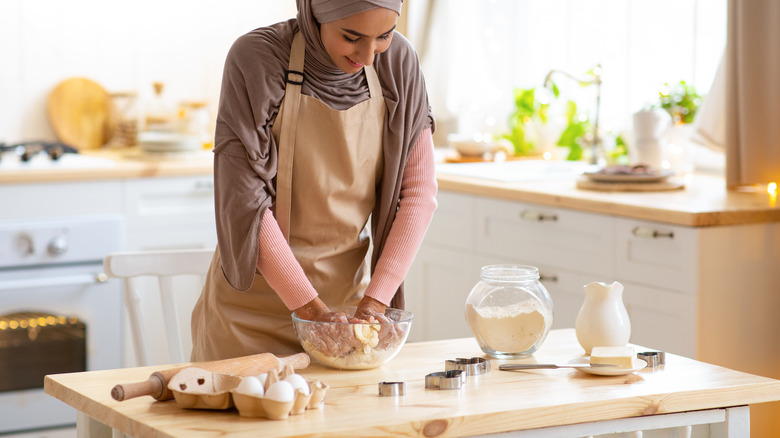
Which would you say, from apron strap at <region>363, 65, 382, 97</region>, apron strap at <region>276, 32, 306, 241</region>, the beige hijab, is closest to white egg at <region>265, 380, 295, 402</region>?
the beige hijab

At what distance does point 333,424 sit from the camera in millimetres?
1291

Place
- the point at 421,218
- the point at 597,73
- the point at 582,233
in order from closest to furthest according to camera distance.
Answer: the point at 421,218 → the point at 582,233 → the point at 597,73

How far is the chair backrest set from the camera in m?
2.09

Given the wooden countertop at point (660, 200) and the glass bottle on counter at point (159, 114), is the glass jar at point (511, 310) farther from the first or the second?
the glass bottle on counter at point (159, 114)

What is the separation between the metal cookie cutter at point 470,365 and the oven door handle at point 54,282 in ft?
6.82

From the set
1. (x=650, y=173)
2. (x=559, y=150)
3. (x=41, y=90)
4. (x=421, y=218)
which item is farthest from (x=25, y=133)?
(x=421, y=218)

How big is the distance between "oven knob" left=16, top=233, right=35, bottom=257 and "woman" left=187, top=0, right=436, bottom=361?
1600mm

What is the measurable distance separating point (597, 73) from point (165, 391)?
2.52 m

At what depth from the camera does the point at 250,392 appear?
1316mm

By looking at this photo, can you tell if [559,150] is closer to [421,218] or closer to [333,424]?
[421,218]

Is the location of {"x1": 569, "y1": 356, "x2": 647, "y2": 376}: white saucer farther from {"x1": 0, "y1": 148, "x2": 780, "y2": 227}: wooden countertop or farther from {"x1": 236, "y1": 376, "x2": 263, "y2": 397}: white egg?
{"x1": 0, "y1": 148, "x2": 780, "y2": 227}: wooden countertop

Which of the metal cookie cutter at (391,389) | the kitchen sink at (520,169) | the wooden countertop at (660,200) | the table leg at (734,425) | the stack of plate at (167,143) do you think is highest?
the stack of plate at (167,143)

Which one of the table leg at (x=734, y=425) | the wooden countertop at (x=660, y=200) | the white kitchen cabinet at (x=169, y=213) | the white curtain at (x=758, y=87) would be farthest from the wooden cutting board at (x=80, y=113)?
the table leg at (x=734, y=425)

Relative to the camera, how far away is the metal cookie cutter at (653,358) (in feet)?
5.28
